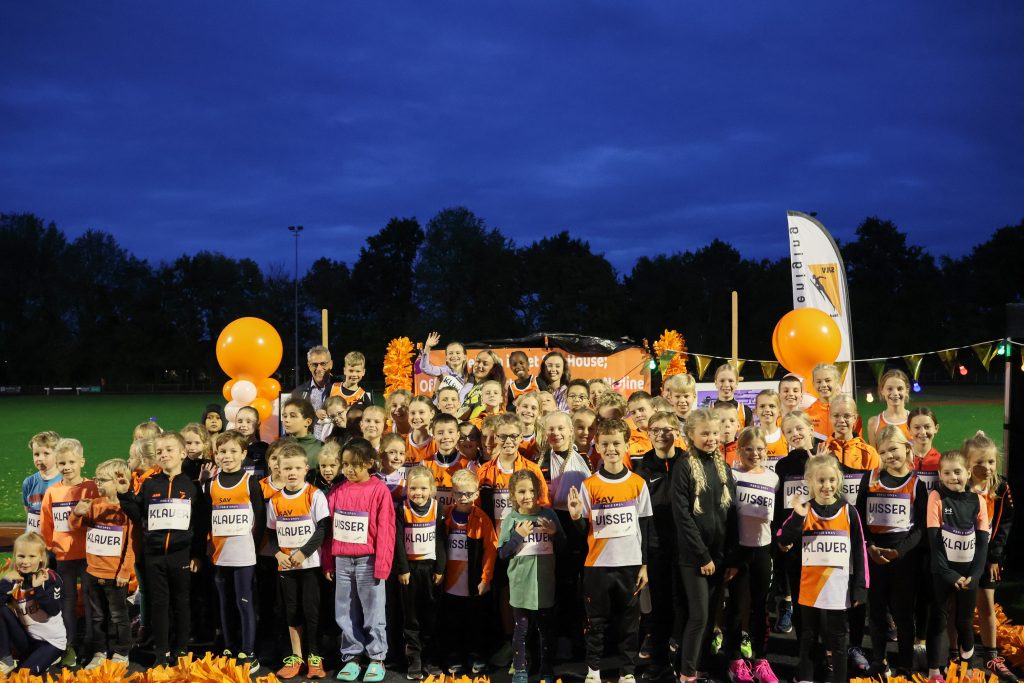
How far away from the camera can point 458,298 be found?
56969 mm

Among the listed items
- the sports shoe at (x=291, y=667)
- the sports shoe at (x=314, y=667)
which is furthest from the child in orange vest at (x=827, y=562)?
the sports shoe at (x=291, y=667)

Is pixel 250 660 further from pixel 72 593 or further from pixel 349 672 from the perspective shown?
pixel 72 593

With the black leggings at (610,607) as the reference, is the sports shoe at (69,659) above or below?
below

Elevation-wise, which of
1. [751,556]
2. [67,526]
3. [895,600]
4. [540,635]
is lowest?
[540,635]

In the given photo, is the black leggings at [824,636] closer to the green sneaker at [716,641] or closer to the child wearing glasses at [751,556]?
the child wearing glasses at [751,556]

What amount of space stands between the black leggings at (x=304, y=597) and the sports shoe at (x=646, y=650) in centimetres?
214

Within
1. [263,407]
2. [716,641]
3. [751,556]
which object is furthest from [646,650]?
[263,407]

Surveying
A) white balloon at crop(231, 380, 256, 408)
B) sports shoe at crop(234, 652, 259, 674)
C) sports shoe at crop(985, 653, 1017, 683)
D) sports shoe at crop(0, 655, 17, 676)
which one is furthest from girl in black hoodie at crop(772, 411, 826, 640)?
white balloon at crop(231, 380, 256, 408)

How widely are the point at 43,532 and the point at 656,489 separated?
4.17 m

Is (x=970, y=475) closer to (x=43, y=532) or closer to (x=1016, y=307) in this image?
(x=1016, y=307)

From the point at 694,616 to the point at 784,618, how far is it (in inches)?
60.8

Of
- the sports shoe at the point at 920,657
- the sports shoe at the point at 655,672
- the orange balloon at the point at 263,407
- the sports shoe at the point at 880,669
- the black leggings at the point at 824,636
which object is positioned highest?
the orange balloon at the point at 263,407

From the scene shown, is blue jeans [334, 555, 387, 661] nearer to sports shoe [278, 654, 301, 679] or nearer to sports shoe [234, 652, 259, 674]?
sports shoe [278, 654, 301, 679]

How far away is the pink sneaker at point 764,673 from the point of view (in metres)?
4.78
